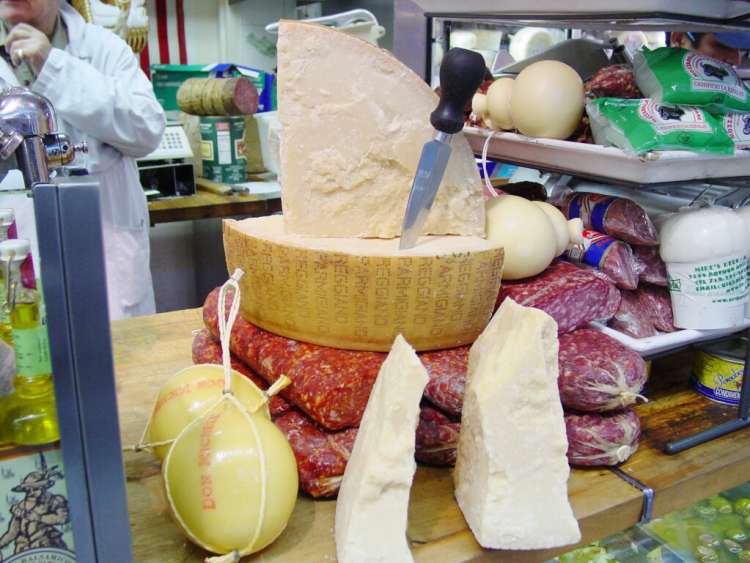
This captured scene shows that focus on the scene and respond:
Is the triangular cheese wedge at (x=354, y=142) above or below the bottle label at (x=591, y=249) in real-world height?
above

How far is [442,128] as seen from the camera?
0.76m

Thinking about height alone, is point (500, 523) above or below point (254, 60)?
below

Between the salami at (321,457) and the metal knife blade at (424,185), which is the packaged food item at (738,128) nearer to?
the metal knife blade at (424,185)

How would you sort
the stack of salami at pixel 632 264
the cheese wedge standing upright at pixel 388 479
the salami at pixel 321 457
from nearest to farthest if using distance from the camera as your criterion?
the cheese wedge standing upright at pixel 388 479 → the salami at pixel 321 457 → the stack of salami at pixel 632 264

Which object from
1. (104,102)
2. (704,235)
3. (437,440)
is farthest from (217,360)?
(104,102)

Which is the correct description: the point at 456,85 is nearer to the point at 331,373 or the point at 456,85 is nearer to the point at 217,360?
the point at 331,373

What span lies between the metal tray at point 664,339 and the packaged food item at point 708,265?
1 centimetres

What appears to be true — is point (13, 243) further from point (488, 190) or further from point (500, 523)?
point (488, 190)

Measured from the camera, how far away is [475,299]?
811 millimetres

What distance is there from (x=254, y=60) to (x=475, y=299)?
278cm

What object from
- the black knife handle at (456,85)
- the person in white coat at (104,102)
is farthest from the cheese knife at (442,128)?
the person in white coat at (104,102)

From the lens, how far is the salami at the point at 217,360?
82cm

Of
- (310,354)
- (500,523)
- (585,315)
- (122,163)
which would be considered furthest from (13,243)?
(122,163)

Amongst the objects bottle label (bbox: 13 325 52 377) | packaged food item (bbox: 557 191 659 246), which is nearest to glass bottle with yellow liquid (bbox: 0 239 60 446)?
bottle label (bbox: 13 325 52 377)
